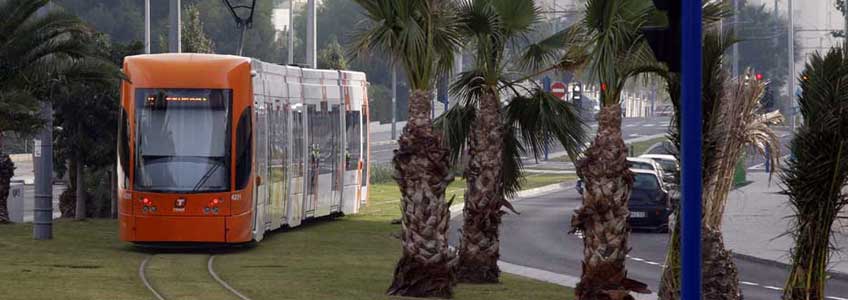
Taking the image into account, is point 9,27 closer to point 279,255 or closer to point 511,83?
point 279,255

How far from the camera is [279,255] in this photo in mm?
24969

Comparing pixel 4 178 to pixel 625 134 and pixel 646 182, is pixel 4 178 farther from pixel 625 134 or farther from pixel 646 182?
pixel 625 134

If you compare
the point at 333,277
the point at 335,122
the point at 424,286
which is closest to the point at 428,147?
the point at 424,286

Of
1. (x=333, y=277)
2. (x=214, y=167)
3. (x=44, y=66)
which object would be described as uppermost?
(x=44, y=66)

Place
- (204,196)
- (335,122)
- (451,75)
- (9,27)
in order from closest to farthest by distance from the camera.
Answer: (451,75) → (9,27) → (204,196) → (335,122)

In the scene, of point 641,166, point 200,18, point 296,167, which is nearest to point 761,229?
point 641,166

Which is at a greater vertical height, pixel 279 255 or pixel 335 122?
pixel 335 122

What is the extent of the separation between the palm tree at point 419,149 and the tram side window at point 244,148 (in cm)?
597

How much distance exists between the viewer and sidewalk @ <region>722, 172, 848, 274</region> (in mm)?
27172

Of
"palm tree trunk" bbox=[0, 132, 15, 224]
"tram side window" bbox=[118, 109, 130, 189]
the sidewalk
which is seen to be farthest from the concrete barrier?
the sidewalk

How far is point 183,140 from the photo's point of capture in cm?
2420

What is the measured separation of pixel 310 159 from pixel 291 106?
2.01 meters

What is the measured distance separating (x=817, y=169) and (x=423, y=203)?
5399mm

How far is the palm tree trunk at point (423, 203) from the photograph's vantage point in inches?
725
